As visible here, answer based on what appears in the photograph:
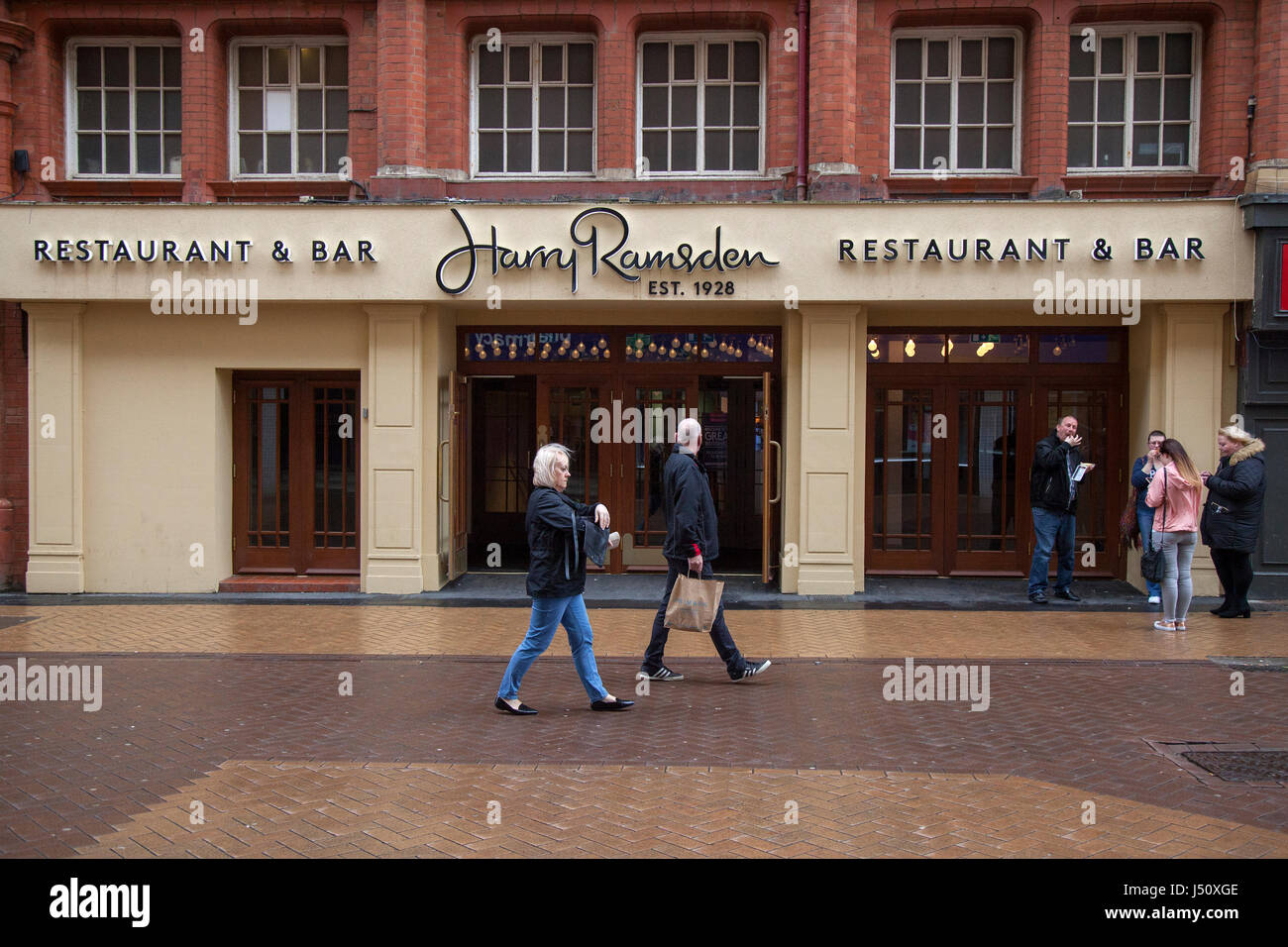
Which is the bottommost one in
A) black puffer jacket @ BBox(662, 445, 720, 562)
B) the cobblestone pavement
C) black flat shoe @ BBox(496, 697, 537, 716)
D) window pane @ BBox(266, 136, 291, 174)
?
the cobblestone pavement

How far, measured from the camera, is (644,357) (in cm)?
1397

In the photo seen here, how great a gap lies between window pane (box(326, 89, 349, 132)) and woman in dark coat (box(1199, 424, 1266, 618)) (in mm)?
10130

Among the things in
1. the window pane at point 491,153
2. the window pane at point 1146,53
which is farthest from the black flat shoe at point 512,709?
the window pane at point 1146,53

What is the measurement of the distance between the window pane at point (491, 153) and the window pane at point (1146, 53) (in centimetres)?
734

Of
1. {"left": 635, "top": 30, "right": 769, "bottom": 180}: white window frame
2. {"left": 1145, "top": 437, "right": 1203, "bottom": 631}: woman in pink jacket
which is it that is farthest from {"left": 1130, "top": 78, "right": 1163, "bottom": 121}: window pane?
{"left": 1145, "top": 437, "right": 1203, "bottom": 631}: woman in pink jacket

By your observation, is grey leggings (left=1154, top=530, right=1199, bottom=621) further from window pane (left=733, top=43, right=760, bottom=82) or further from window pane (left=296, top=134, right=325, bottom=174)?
window pane (left=296, top=134, right=325, bottom=174)

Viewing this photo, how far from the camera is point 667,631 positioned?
28.6 feet

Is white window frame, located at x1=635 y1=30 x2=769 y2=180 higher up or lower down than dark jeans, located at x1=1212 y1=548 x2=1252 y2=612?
higher up

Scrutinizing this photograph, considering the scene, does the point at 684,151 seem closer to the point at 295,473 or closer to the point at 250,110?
the point at 250,110

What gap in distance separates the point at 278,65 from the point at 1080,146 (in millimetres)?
9351

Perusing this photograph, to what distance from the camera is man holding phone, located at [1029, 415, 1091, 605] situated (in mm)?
12297

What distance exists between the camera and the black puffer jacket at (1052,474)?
1229 centimetres

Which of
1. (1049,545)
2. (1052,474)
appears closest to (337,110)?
(1052,474)

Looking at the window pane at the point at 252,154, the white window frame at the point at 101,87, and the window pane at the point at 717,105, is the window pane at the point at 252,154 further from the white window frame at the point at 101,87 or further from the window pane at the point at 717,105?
the window pane at the point at 717,105
